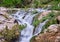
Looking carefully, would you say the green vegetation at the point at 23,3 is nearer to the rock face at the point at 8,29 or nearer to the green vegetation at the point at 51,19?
the green vegetation at the point at 51,19

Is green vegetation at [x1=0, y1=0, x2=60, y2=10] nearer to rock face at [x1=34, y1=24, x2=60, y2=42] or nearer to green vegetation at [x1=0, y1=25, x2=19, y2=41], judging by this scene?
green vegetation at [x1=0, y1=25, x2=19, y2=41]

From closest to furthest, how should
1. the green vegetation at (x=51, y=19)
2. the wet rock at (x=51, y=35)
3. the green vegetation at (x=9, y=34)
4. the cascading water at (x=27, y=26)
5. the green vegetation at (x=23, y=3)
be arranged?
the wet rock at (x=51, y=35) < the green vegetation at (x=9, y=34) < the green vegetation at (x=51, y=19) < the cascading water at (x=27, y=26) < the green vegetation at (x=23, y=3)

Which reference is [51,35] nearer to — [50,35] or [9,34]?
[50,35]

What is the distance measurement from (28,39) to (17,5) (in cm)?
673

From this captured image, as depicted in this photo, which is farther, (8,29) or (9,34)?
(8,29)

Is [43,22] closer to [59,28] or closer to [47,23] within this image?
[47,23]

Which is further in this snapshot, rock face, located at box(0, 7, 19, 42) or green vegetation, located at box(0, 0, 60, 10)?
green vegetation, located at box(0, 0, 60, 10)

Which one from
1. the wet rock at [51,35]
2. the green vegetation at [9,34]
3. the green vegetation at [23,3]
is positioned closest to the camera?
the wet rock at [51,35]

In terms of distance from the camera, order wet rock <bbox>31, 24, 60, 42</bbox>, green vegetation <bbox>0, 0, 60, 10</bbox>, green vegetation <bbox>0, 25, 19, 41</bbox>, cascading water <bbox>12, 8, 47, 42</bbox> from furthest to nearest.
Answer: green vegetation <bbox>0, 0, 60, 10</bbox>
cascading water <bbox>12, 8, 47, 42</bbox>
green vegetation <bbox>0, 25, 19, 41</bbox>
wet rock <bbox>31, 24, 60, 42</bbox>

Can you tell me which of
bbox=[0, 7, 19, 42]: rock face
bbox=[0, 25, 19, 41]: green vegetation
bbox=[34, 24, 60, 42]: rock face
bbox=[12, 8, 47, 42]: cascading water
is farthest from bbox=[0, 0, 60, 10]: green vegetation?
bbox=[34, 24, 60, 42]: rock face

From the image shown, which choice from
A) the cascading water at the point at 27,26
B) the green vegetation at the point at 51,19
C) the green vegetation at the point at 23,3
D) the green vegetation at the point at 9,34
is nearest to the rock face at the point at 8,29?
the green vegetation at the point at 9,34

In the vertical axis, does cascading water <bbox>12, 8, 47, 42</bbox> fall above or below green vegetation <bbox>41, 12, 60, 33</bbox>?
below

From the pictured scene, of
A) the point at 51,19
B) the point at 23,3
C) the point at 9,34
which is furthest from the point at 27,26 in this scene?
the point at 23,3

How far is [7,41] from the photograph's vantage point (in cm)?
980
